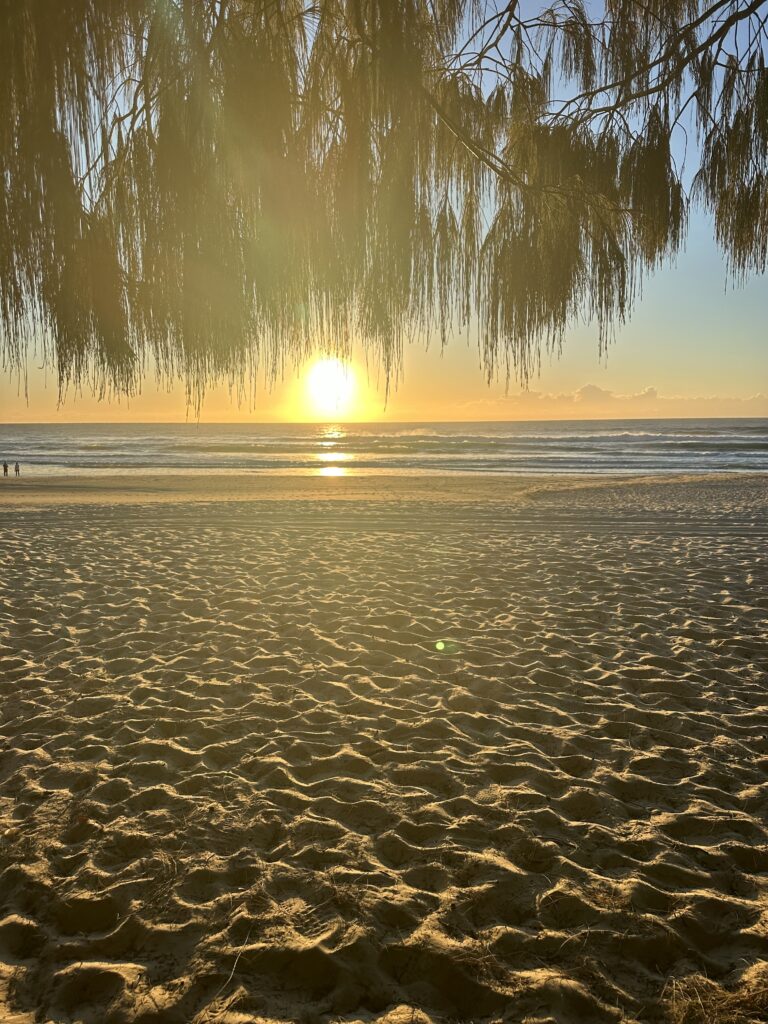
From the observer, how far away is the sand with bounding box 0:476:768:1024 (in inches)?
99.5

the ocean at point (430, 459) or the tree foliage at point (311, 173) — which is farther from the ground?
the tree foliage at point (311, 173)

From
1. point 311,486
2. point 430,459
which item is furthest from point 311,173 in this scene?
point 430,459

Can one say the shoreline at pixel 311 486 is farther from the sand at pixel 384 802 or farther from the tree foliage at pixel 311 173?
the tree foliage at pixel 311 173

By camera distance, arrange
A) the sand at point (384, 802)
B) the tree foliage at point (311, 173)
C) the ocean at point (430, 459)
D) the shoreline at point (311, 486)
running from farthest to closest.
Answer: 1. the ocean at point (430, 459)
2. the shoreline at point (311, 486)
3. the sand at point (384, 802)
4. the tree foliage at point (311, 173)

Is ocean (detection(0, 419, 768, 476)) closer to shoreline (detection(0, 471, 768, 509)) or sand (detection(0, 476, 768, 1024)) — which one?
shoreline (detection(0, 471, 768, 509))

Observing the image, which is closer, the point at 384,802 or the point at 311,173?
the point at 311,173

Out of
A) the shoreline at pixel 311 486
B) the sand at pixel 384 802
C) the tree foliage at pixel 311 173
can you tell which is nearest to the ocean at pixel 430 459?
the shoreline at pixel 311 486

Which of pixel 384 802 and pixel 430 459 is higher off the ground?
pixel 430 459

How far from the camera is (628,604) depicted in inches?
308

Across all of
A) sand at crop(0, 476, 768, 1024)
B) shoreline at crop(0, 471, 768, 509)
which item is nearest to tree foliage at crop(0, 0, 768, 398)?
sand at crop(0, 476, 768, 1024)

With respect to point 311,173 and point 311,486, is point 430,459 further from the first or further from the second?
point 311,173

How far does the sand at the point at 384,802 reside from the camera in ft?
8.29

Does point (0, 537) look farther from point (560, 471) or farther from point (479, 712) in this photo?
point (560, 471)

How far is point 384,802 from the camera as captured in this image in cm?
375
